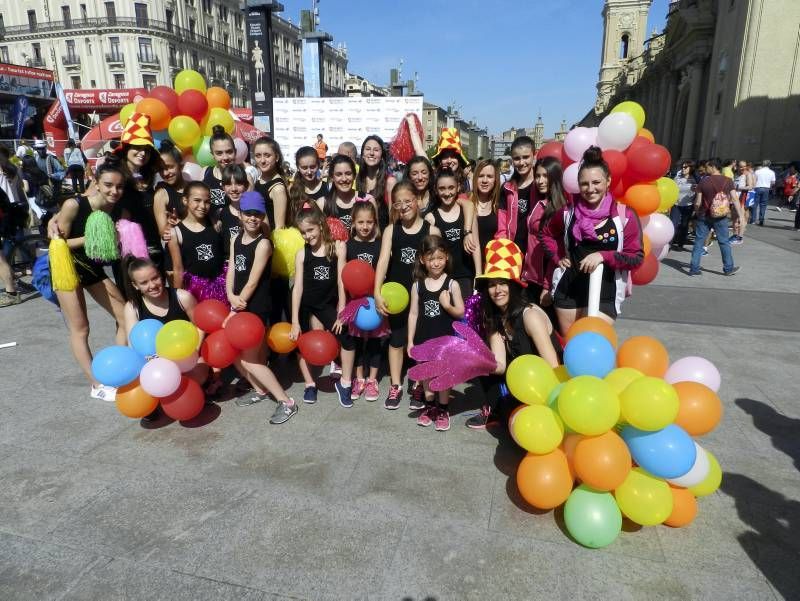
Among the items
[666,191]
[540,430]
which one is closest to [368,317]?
[540,430]

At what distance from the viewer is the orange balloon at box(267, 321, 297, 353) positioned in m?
3.79

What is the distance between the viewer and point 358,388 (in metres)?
4.05

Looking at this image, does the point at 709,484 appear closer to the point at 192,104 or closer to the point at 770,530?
the point at 770,530

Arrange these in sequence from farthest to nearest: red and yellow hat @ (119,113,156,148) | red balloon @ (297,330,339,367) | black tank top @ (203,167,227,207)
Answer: black tank top @ (203,167,227,207) < red and yellow hat @ (119,113,156,148) < red balloon @ (297,330,339,367)

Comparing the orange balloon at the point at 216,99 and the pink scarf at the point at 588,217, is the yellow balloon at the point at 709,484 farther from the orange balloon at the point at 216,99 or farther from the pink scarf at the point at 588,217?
the orange balloon at the point at 216,99

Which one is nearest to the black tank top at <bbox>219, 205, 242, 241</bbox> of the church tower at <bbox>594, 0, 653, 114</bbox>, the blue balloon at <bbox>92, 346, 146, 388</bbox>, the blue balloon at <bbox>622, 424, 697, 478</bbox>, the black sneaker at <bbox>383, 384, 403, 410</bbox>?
the blue balloon at <bbox>92, 346, 146, 388</bbox>

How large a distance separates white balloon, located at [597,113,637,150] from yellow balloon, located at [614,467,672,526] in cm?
236

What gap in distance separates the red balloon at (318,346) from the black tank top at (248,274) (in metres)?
0.41

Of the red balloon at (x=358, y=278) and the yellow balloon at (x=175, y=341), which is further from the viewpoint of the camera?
the red balloon at (x=358, y=278)

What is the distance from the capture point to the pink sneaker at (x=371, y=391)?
3.96 m

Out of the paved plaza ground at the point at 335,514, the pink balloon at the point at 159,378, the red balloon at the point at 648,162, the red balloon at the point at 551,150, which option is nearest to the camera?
the paved plaza ground at the point at 335,514

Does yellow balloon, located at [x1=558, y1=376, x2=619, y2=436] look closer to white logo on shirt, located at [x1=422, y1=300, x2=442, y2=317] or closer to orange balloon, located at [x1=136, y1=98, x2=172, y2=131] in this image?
white logo on shirt, located at [x1=422, y1=300, x2=442, y2=317]

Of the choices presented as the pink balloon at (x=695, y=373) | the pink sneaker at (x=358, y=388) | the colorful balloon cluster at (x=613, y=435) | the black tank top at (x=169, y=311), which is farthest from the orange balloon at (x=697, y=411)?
the black tank top at (x=169, y=311)

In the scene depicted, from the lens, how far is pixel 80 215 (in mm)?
3584
